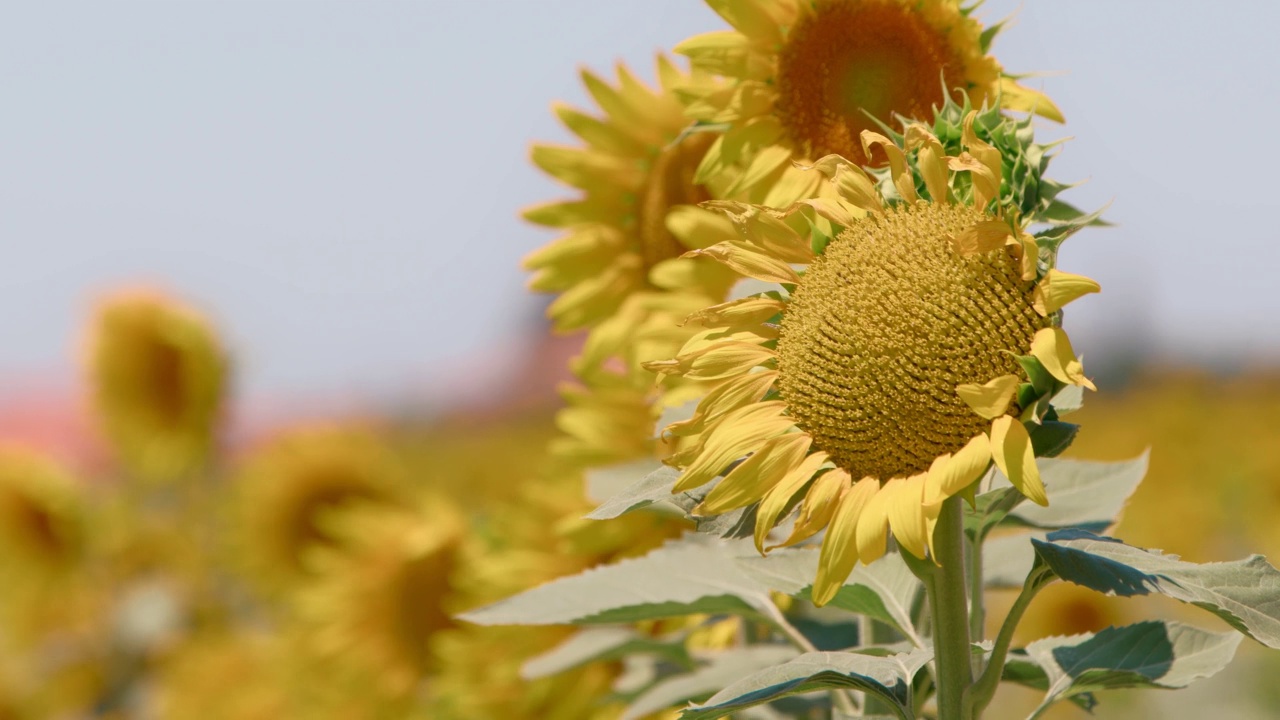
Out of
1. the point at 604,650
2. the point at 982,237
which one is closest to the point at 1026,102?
the point at 982,237

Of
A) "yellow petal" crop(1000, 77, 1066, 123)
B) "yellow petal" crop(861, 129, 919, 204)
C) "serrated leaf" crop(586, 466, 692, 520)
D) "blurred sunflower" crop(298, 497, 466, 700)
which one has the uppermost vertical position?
"yellow petal" crop(1000, 77, 1066, 123)

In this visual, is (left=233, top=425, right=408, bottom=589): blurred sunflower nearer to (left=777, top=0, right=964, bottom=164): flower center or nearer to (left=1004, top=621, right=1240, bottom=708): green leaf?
(left=777, top=0, right=964, bottom=164): flower center

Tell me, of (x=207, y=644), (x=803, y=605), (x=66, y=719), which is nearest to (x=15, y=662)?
(x=66, y=719)

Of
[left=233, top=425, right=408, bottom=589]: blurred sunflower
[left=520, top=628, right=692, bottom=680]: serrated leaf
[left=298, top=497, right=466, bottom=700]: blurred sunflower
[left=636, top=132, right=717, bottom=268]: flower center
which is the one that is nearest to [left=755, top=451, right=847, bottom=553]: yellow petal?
[left=520, top=628, right=692, bottom=680]: serrated leaf

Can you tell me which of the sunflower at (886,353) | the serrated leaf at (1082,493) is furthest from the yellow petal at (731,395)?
the serrated leaf at (1082,493)

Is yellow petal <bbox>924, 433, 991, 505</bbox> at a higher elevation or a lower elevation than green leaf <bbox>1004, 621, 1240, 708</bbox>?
higher

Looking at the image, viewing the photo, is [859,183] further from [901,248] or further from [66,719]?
[66,719]
